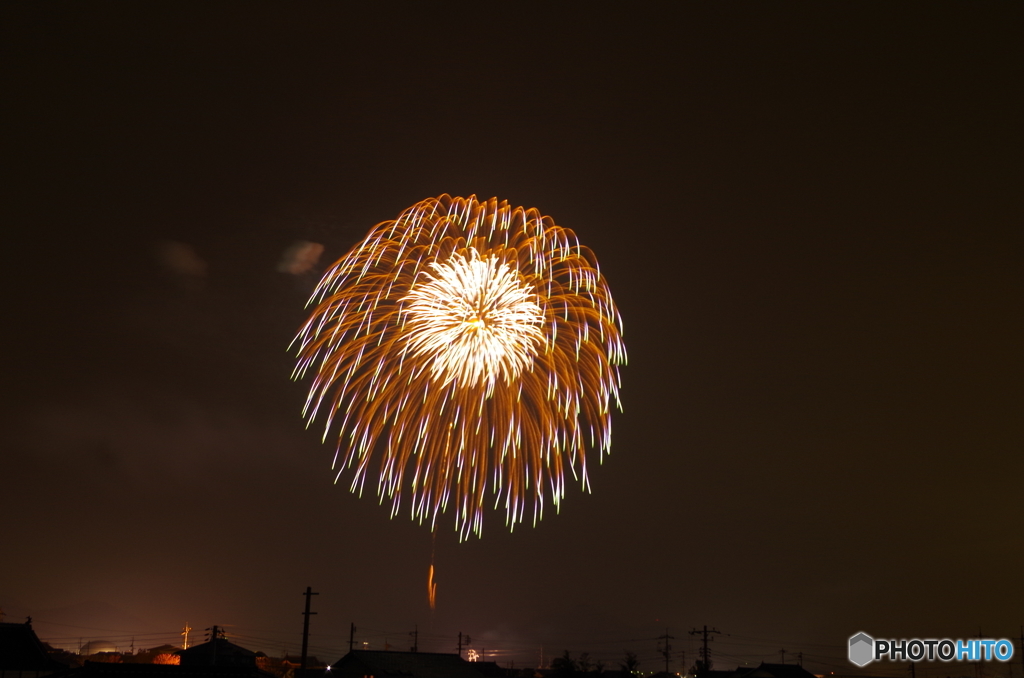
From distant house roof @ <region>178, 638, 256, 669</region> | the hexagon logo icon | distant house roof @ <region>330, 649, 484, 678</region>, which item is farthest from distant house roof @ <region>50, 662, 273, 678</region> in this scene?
distant house roof @ <region>178, 638, 256, 669</region>

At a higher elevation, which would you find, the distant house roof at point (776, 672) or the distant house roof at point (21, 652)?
the distant house roof at point (21, 652)

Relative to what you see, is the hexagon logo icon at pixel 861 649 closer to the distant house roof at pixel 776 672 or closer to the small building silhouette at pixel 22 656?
the distant house roof at pixel 776 672

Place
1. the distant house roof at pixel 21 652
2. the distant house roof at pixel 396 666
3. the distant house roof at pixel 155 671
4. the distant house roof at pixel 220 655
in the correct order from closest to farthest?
the distant house roof at pixel 155 671
the distant house roof at pixel 21 652
the distant house roof at pixel 396 666
the distant house roof at pixel 220 655

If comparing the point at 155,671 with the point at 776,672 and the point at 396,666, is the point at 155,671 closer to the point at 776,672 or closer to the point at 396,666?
the point at 396,666

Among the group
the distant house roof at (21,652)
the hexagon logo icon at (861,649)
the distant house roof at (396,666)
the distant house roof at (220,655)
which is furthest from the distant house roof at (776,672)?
the distant house roof at (21,652)

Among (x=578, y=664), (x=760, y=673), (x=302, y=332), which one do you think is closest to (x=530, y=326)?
(x=302, y=332)

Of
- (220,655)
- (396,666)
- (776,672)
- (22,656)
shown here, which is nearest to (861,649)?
(776,672)
